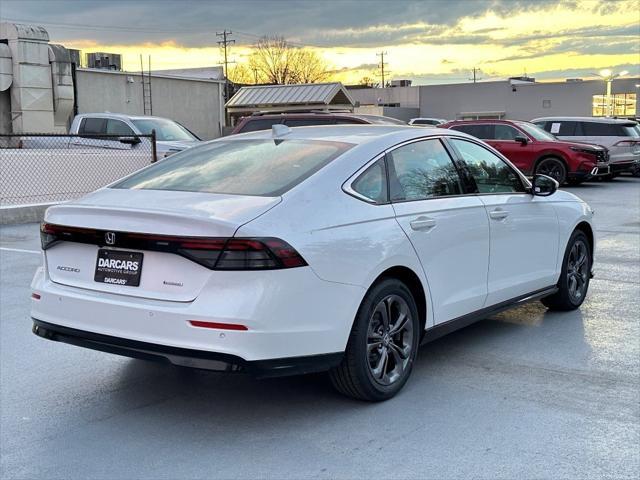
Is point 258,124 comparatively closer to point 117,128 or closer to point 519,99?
point 117,128

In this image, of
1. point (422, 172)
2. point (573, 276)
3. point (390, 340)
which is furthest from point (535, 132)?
point (390, 340)

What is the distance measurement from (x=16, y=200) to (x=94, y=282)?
35.0 feet

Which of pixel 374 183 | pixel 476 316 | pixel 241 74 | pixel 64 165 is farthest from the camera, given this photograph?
pixel 241 74

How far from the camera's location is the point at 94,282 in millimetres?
4137

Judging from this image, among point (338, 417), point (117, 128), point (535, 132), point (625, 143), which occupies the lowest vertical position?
point (338, 417)

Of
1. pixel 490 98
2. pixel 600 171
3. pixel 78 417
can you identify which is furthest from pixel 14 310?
pixel 490 98

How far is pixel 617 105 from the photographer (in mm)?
57000

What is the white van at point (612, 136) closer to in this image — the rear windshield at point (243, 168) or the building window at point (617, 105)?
the rear windshield at point (243, 168)

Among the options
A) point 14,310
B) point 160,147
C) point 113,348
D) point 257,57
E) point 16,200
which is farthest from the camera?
point 257,57

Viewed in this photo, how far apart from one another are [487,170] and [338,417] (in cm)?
245

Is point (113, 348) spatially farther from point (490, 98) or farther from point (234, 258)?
point (490, 98)

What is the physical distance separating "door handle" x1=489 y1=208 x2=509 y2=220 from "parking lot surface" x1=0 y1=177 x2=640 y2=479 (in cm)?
102

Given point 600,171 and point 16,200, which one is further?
point 600,171

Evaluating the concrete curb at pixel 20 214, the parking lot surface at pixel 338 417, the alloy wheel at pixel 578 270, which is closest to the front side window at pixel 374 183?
the parking lot surface at pixel 338 417
